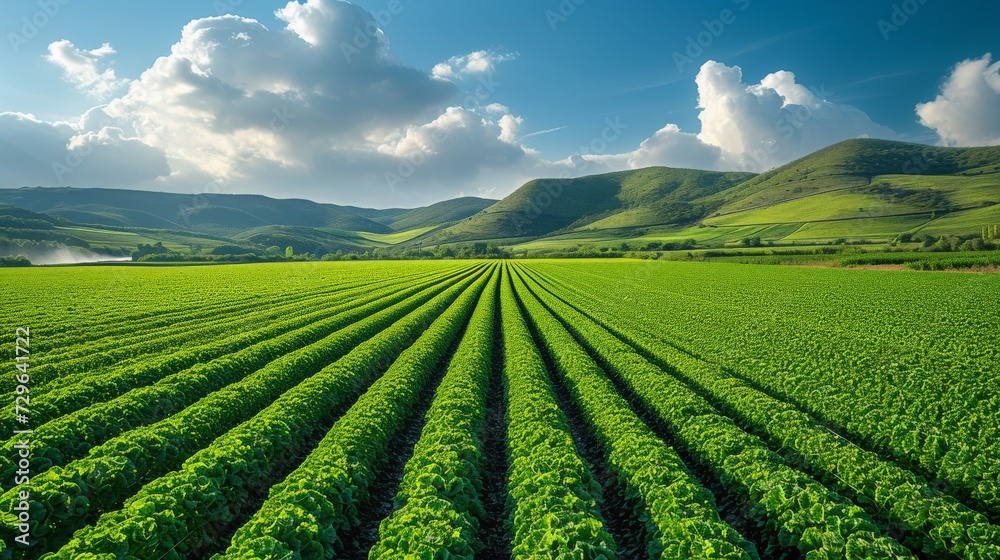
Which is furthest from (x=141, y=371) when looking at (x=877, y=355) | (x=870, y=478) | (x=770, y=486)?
(x=877, y=355)

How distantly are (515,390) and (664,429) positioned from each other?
4786mm

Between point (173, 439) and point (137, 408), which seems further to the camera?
point (137, 408)

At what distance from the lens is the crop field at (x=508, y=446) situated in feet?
24.1

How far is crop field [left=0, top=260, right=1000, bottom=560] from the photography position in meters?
7.35

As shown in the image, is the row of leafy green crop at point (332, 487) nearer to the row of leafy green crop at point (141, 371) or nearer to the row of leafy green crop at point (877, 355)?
the row of leafy green crop at point (141, 371)

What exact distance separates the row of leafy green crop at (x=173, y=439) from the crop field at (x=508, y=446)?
0.05 m

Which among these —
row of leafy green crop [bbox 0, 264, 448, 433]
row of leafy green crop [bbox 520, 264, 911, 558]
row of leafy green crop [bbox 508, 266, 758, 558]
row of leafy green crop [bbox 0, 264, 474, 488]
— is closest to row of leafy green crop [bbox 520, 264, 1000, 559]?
row of leafy green crop [bbox 520, 264, 911, 558]

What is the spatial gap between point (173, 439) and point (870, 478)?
15.0 m

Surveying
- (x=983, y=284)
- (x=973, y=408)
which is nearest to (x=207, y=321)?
(x=973, y=408)

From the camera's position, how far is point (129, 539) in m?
7.03

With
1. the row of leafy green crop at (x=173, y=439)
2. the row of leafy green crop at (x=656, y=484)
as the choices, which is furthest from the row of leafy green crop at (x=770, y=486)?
the row of leafy green crop at (x=173, y=439)

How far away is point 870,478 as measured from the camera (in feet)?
29.3

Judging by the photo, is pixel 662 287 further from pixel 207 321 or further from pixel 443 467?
pixel 443 467

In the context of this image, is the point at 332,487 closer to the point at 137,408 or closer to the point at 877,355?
the point at 137,408
